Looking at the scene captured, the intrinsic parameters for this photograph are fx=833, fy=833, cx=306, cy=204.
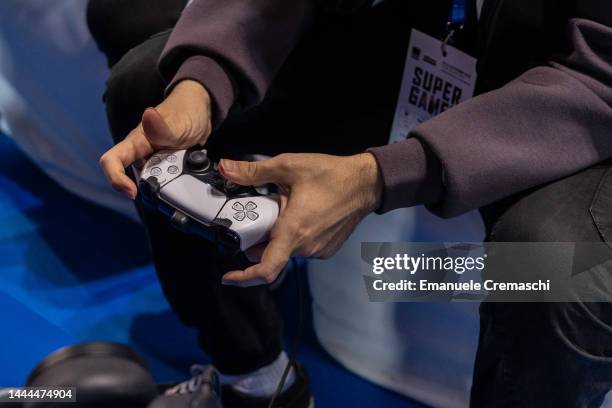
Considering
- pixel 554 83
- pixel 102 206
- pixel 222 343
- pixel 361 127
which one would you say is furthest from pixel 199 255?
pixel 102 206

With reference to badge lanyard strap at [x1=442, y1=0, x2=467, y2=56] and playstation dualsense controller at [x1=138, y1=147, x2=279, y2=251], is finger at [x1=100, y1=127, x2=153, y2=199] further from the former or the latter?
badge lanyard strap at [x1=442, y1=0, x2=467, y2=56]

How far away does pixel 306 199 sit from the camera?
72 cm

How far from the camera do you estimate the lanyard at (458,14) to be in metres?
0.85

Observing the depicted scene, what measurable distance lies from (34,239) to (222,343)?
0.50 meters

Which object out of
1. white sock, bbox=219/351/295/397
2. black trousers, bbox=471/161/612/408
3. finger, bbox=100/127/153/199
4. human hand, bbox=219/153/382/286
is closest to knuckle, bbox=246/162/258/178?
human hand, bbox=219/153/382/286

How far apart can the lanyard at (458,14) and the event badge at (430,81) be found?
3 centimetres

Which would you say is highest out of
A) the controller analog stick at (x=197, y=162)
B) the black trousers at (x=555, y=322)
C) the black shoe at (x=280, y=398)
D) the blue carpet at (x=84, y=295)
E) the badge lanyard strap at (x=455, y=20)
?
the badge lanyard strap at (x=455, y=20)

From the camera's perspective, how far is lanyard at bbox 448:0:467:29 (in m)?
0.85

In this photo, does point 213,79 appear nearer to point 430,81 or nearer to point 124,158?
point 124,158

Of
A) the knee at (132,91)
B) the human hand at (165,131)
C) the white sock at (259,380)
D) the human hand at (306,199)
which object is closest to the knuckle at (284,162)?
the human hand at (306,199)

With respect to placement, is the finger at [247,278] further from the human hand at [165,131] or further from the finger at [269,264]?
the human hand at [165,131]

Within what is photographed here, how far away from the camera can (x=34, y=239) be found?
1323mm

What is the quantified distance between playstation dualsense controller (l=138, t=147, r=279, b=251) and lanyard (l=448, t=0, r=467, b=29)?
0.95 ft

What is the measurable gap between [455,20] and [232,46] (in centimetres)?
23
